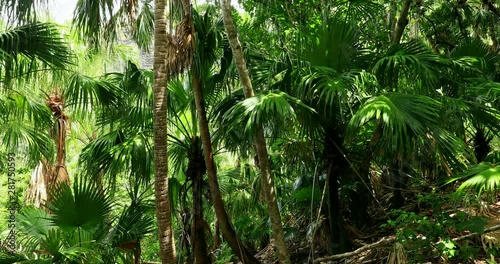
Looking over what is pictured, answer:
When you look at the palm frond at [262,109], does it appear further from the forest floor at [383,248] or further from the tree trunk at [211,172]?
the forest floor at [383,248]

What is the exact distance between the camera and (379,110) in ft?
15.6

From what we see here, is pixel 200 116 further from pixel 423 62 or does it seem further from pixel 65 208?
pixel 423 62

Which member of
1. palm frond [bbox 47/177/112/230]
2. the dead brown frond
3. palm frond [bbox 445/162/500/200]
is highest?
the dead brown frond

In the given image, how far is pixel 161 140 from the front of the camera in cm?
548

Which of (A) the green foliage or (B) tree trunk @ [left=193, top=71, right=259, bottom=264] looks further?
(B) tree trunk @ [left=193, top=71, right=259, bottom=264]

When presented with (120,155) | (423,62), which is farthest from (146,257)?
(423,62)

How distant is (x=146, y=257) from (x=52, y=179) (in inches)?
218

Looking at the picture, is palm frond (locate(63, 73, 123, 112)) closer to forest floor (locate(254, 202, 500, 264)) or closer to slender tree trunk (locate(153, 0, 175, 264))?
slender tree trunk (locate(153, 0, 175, 264))

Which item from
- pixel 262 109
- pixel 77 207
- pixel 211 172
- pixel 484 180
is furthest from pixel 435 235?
pixel 77 207

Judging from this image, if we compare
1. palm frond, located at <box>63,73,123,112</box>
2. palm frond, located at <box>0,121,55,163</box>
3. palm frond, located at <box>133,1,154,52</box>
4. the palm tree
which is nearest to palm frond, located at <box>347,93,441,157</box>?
the palm tree

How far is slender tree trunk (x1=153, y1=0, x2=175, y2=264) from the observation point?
5.38 m

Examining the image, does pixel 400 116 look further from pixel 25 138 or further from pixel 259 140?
pixel 25 138

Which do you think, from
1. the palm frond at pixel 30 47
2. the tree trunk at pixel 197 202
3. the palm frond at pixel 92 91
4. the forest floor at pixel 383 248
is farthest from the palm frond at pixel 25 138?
the forest floor at pixel 383 248

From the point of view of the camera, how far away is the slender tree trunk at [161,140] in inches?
212
